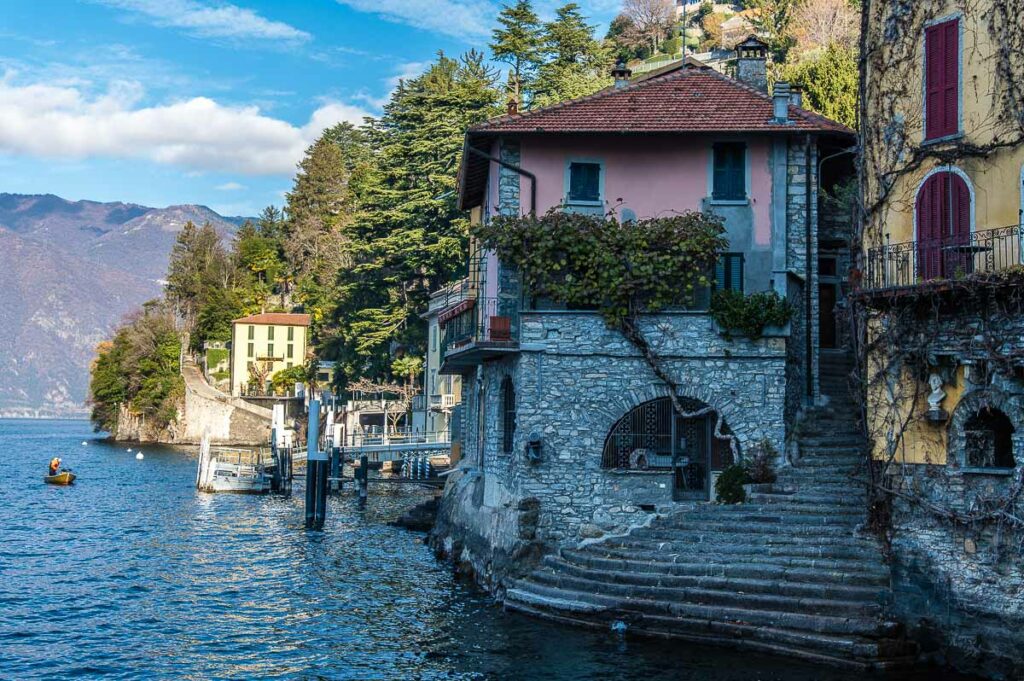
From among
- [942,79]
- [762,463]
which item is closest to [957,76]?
[942,79]

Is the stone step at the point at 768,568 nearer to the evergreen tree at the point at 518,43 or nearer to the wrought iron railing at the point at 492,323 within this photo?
the wrought iron railing at the point at 492,323

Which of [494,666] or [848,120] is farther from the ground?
[848,120]

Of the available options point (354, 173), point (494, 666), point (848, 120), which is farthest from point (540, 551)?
point (354, 173)

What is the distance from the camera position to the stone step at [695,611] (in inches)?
764

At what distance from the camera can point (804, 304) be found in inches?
1077

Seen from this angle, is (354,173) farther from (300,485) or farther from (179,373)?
(300,485)

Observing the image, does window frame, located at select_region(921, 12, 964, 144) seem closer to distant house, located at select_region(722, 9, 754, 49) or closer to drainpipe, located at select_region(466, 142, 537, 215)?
drainpipe, located at select_region(466, 142, 537, 215)

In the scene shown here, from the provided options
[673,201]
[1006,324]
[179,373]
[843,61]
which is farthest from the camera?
[179,373]

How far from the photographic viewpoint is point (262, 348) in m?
95.6

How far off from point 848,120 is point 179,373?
6946 centimetres

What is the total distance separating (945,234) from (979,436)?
354 centimetres

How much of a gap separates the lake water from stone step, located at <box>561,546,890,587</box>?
66.3 inches

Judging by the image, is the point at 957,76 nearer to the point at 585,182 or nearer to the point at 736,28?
the point at 585,182

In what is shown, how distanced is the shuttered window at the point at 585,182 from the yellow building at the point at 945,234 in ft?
23.1
